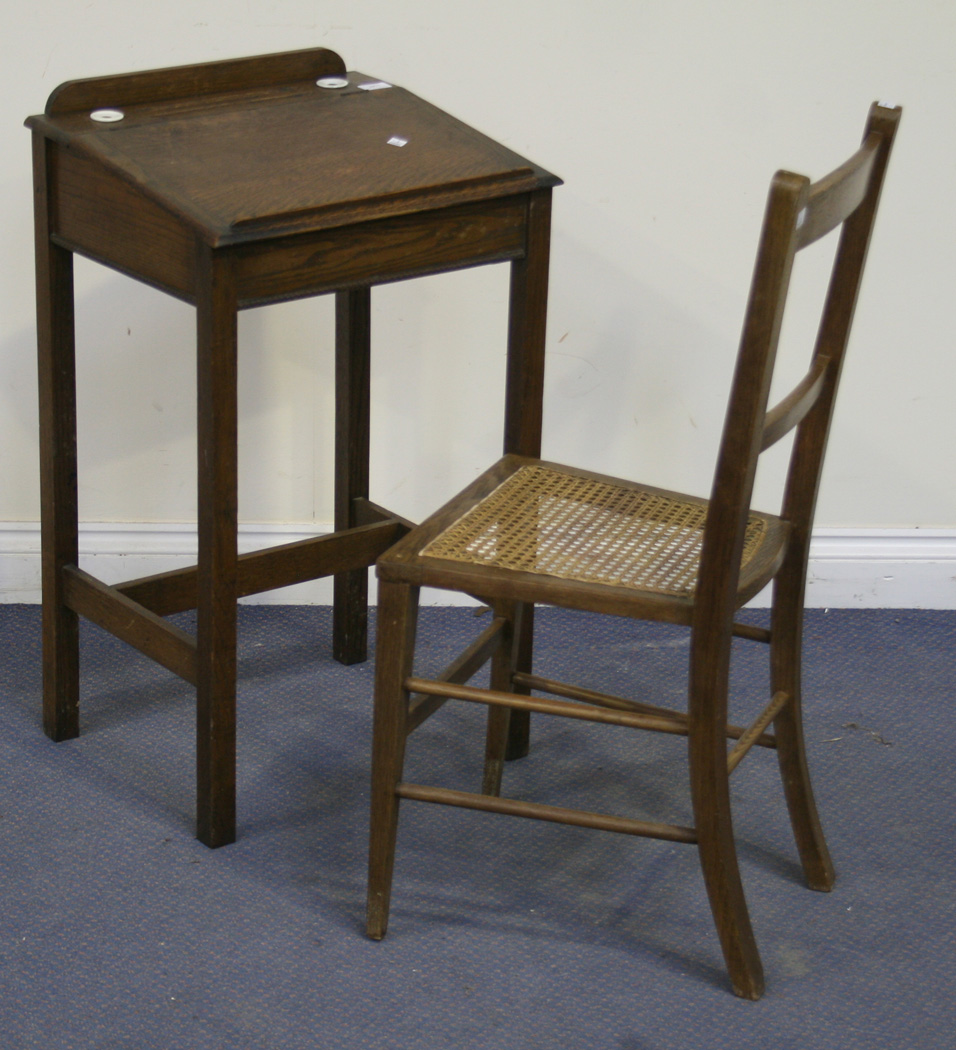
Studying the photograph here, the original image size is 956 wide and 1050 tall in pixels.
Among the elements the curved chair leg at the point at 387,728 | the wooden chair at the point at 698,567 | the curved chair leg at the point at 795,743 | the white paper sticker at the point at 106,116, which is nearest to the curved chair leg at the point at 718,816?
the wooden chair at the point at 698,567

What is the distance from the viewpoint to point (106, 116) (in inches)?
75.1

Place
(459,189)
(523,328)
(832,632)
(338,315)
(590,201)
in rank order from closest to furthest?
(459,189) → (523,328) → (338,315) → (590,201) → (832,632)

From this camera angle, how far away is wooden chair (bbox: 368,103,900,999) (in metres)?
1.53

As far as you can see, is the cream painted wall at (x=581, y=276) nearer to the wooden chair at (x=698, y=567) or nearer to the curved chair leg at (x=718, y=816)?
the wooden chair at (x=698, y=567)

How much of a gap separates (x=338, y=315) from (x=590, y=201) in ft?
1.66

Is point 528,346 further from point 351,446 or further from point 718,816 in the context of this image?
point 718,816

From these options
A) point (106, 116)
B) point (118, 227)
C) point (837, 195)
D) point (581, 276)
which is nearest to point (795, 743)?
point (837, 195)

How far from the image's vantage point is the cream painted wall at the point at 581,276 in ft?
7.84

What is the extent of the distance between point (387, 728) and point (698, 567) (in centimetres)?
41

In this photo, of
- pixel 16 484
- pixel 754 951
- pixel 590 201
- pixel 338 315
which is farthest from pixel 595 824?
pixel 16 484

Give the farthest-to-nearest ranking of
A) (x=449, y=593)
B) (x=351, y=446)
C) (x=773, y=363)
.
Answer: (x=449, y=593) → (x=351, y=446) → (x=773, y=363)

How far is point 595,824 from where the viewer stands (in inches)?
67.3

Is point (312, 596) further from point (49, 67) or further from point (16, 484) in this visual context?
point (49, 67)

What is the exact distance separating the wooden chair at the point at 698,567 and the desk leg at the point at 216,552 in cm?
26
